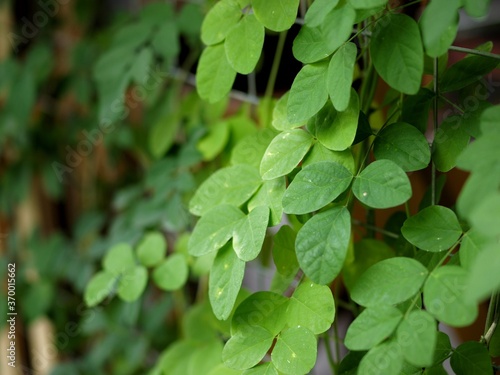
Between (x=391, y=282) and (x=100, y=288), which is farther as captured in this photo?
(x=100, y=288)

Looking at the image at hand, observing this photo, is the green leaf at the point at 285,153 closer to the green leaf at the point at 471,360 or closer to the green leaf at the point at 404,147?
the green leaf at the point at 404,147

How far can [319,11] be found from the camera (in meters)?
0.55

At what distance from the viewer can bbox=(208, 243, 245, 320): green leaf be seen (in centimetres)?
60

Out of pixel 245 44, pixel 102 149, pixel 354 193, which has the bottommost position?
pixel 102 149

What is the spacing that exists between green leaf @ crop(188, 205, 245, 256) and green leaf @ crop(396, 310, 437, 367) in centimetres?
20

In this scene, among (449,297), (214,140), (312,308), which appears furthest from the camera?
(214,140)

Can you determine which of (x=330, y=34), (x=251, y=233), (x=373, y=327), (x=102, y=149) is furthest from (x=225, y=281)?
(x=102, y=149)

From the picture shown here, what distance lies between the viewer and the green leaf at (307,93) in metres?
0.59

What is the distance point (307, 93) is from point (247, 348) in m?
0.27

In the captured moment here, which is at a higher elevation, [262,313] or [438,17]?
[438,17]

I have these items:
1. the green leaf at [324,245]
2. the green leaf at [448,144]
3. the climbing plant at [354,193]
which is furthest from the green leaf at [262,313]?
the green leaf at [448,144]

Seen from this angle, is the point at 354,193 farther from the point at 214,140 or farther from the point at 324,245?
the point at 214,140

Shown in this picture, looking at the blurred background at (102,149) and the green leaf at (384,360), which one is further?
the blurred background at (102,149)

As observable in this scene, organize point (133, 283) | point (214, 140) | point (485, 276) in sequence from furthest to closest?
1. point (214, 140)
2. point (133, 283)
3. point (485, 276)
